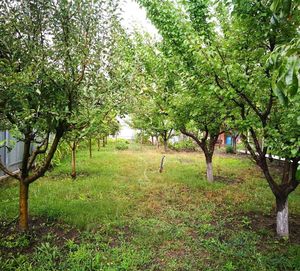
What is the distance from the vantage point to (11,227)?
4621mm

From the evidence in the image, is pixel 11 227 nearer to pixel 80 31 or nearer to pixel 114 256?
pixel 114 256

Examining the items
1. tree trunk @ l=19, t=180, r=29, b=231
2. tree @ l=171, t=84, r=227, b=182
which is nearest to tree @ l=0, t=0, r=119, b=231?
tree trunk @ l=19, t=180, r=29, b=231

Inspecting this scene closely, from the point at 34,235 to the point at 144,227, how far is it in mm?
1973

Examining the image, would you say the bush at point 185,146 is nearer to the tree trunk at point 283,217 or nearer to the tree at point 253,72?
the tree at point 253,72

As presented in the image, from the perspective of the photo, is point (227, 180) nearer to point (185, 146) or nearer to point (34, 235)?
point (34, 235)

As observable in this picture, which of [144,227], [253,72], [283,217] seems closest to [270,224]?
[283,217]

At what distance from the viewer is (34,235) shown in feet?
14.4

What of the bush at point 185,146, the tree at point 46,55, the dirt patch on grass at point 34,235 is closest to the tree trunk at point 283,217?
the dirt patch on grass at point 34,235

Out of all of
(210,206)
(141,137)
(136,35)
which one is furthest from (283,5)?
(141,137)

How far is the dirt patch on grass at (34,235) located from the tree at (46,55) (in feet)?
5.85

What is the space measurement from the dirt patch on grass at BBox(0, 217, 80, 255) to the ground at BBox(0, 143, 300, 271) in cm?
1

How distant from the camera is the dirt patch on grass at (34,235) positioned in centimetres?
399

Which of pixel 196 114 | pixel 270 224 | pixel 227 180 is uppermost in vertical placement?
pixel 196 114

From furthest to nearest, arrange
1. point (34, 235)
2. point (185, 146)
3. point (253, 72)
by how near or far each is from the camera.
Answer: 1. point (185, 146)
2. point (34, 235)
3. point (253, 72)
